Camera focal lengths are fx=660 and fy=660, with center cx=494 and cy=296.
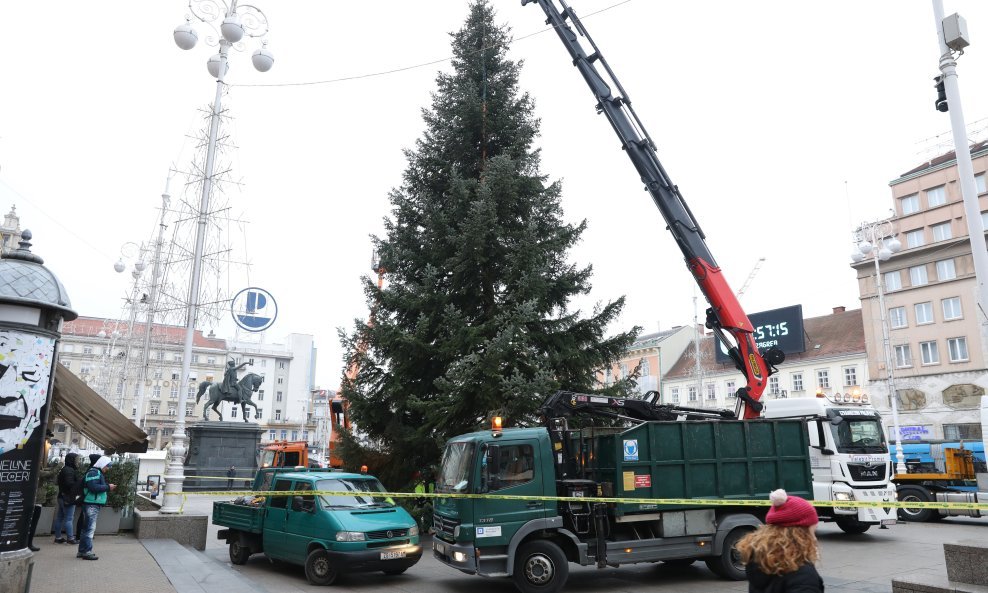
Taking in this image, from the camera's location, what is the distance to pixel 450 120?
19031 mm

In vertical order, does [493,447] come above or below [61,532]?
above

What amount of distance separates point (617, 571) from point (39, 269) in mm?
10581

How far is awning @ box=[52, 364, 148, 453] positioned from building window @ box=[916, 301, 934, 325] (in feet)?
152

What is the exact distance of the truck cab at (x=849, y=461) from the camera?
15570mm

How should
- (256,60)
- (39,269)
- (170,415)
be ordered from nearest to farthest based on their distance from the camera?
(39,269) → (256,60) → (170,415)

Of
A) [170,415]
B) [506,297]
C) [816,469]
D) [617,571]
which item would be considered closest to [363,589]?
[617,571]

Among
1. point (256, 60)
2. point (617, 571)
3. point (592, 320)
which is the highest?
point (256, 60)

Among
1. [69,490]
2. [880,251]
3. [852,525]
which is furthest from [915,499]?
[69,490]

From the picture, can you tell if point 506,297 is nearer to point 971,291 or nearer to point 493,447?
point 493,447

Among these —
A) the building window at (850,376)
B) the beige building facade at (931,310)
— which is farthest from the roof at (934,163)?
the building window at (850,376)

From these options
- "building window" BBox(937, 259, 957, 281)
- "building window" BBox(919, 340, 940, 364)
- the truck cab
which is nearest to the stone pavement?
the truck cab

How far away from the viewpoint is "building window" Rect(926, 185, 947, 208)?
147 feet

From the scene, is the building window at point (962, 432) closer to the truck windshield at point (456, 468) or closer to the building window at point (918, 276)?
the building window at point (918, 276)

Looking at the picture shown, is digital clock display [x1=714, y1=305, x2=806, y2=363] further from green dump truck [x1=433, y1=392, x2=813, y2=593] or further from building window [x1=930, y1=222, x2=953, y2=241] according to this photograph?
green dump truck [x1=433, y1=392, x2=813, y2=593]
